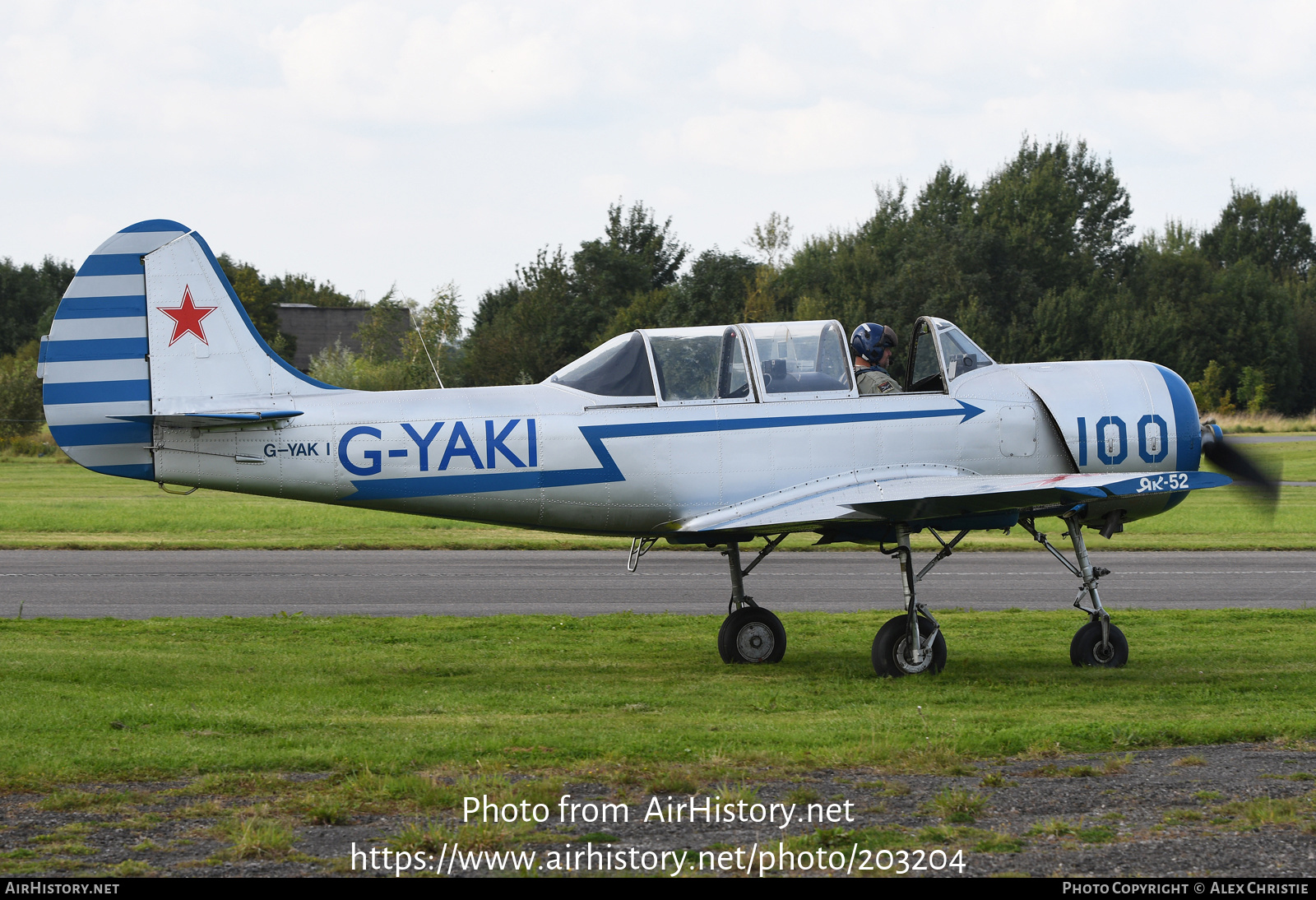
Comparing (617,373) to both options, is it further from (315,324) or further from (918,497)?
(315,324)

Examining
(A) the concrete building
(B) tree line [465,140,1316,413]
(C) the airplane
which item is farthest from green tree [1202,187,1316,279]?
(C) the airplane

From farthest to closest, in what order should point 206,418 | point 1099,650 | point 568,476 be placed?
point 1099,650
point 568,476
point 206,418

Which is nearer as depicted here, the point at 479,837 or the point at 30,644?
the point at 479,837

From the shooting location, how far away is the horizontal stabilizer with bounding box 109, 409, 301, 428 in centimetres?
959

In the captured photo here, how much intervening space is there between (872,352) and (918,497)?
6.70 ft

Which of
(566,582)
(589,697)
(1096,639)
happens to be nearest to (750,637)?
(589,697)

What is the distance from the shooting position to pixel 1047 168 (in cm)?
7944

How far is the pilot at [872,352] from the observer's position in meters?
10.7

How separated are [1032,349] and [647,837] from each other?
2287 inches

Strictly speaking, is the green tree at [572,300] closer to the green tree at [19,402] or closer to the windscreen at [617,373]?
the green tree at [19,402]

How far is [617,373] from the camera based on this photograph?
10.2 meters

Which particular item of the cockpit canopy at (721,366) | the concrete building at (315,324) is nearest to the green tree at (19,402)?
the concrete building at (315,324)

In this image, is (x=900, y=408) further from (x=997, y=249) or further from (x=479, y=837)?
(x=997, y=249)

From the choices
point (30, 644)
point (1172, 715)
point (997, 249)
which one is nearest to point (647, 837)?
point (1172, 715)
